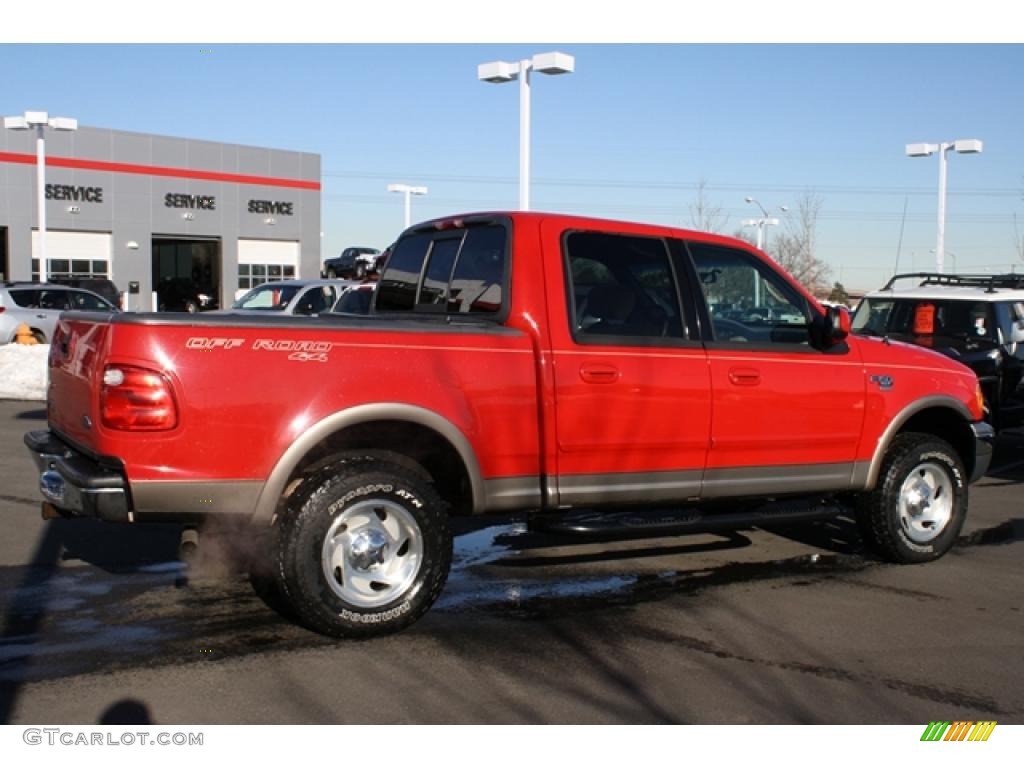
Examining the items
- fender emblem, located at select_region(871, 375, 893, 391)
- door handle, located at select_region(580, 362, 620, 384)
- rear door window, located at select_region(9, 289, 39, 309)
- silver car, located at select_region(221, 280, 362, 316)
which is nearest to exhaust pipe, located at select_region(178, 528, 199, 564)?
door handle, located at select_region(580, 362, 620, 384)

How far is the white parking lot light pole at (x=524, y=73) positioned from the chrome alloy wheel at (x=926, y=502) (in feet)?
37.5

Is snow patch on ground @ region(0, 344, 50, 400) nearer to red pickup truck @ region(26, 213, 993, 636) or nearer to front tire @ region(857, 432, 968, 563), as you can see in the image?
red pickup truck @ region(26, 213, 993, 636)

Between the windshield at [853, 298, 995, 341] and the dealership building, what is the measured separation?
118 feet

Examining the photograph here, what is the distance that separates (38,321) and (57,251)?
24409 millimetres

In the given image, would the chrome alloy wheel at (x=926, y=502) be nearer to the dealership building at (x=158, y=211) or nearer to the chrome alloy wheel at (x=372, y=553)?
the chrome alloy wheel at (x=372, y=553)

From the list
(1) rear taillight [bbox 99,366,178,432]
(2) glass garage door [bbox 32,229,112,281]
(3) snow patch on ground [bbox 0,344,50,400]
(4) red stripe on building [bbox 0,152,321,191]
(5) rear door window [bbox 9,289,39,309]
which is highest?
(4) red stripe on building [bbox 0,152,321,191]

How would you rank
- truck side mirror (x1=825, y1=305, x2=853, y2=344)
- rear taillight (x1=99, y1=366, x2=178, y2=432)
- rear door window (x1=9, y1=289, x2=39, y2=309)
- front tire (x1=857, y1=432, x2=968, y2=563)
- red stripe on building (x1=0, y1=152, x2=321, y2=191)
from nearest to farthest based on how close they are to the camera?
rear taillight (x1=99, y1=366, x2=178, y2=432) < truck side mirror (x1=825, y1=305, x2=853, y2=344) < front tire (x1=857, y1=432, x2=968, y2=563) < rear door window (x1=9, y1=289, x2=39, y2=309) < red stripe on building (x1=0, y1=152, x2=321, y2=191)

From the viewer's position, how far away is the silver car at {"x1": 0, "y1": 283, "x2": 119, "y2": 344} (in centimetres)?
2384

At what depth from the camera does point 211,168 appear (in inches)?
2021

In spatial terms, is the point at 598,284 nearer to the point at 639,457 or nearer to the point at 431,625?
the point at 639,457

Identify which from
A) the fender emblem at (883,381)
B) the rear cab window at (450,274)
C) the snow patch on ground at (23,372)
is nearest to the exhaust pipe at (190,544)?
the rear cab window at (450,274)

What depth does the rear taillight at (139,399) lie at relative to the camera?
5117 mm

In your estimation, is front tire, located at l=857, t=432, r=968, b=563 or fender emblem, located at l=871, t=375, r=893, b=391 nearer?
fender emblem, located at l=871, t=375, r=893, b=391
